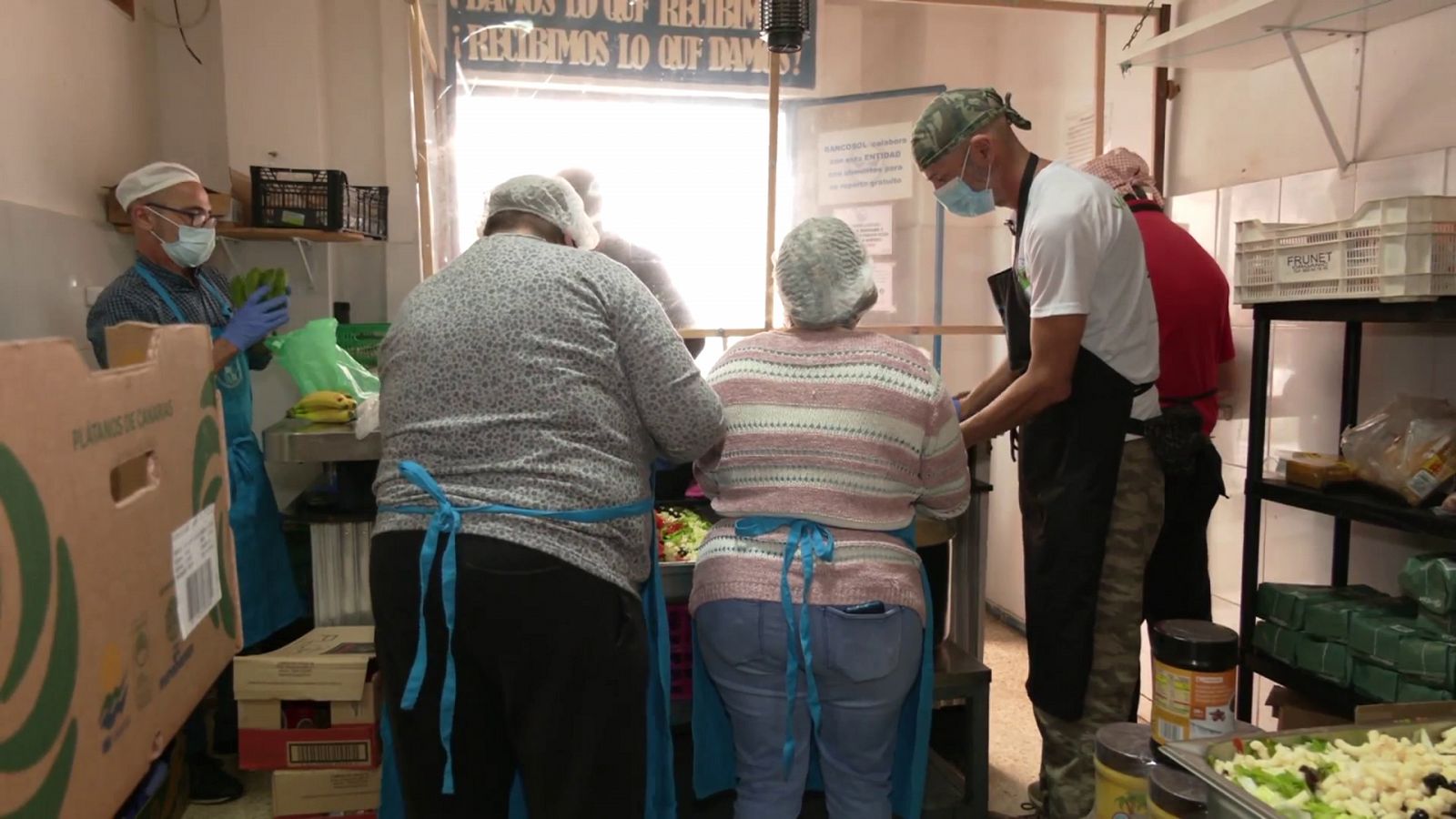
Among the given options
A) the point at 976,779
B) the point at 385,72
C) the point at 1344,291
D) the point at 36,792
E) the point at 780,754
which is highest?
the point at 385,72

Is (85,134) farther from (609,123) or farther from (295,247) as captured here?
(609,123)

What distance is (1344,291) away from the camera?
1.92 metres

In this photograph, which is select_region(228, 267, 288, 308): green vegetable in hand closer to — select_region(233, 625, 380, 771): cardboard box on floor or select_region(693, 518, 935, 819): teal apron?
select_region(233, 625, 380, 771): cardboard box on floor

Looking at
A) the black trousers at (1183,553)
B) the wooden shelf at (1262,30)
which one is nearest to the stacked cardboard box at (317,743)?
the black trousers at (1183,553)

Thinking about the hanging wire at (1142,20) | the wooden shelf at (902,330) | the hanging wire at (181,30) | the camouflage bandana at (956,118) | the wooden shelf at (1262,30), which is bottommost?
the wooden shelf at (902,330)

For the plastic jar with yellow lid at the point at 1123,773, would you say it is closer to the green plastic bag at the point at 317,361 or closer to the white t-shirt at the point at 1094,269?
the white t-shirt at the point at 1094,269

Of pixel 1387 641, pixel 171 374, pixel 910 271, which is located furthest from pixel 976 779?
pixel 171 374

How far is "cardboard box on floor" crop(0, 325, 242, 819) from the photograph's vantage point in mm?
670

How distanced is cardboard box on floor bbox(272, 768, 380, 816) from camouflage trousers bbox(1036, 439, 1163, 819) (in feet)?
4.81

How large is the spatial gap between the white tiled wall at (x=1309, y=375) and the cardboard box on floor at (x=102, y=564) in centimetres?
213

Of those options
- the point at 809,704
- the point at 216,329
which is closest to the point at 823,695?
the point at 809,704

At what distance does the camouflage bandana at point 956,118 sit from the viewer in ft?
6.67

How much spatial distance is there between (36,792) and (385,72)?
3364 millimetres

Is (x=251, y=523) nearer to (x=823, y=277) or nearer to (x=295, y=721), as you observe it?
(x=295, y=721)
